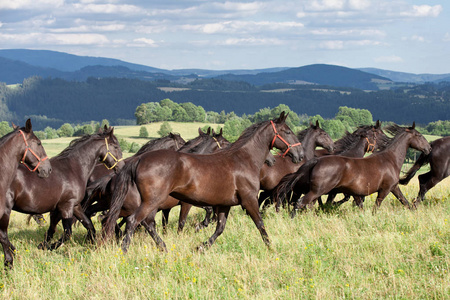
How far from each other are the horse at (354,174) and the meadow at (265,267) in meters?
0.96

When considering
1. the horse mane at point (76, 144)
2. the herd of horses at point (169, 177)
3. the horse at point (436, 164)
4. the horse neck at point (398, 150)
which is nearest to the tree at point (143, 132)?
the herd of horses at point (169, 177)

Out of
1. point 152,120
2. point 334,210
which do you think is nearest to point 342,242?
point 334,210

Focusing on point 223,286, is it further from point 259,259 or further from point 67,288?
point 67,288

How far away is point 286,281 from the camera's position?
5.61 m

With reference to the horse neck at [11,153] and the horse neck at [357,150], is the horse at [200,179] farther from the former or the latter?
the horse neck at [357,150]

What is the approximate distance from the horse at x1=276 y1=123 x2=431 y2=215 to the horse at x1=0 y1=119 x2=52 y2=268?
4387mm

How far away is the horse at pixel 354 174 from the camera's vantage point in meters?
8.76

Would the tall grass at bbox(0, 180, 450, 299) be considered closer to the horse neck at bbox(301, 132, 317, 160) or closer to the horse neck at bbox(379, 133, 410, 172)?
the horse neck at bbox(379, 133, 410, 172)

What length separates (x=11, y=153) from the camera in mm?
6199

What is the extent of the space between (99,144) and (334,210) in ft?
14.7

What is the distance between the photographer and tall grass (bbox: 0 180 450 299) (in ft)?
17.3

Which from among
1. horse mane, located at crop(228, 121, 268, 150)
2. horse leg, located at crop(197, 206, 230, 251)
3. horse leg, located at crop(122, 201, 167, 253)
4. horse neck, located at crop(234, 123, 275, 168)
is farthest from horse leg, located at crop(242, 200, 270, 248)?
horse leg, located at crop(122, 201, 167, 253)

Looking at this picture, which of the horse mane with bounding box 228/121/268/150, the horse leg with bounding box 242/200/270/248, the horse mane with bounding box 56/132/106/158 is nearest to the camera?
the horse leg with bounding box 242/200/270/248

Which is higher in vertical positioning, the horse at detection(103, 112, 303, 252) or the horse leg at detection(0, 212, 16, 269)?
the horse at detection(103, 112, 303, 252)
